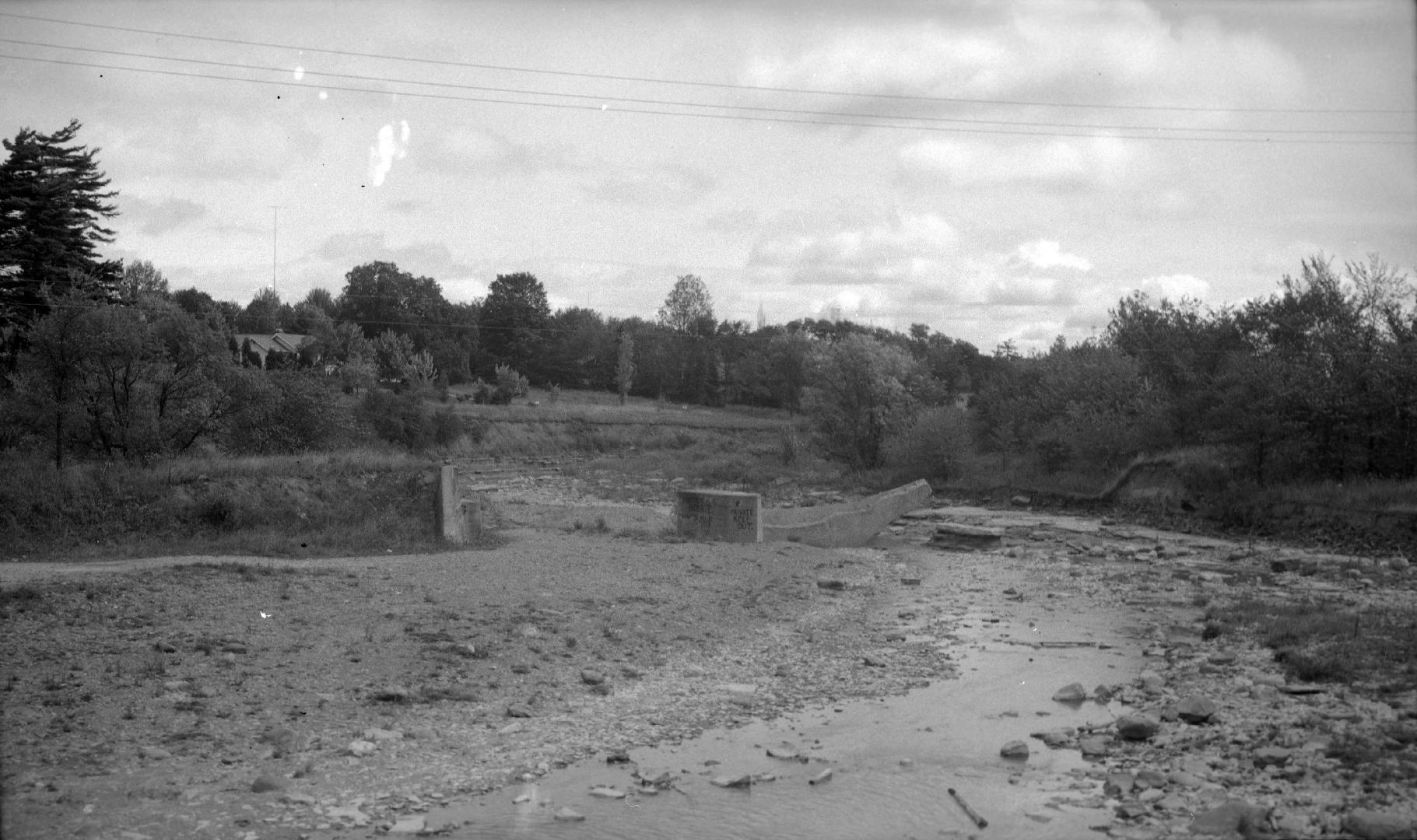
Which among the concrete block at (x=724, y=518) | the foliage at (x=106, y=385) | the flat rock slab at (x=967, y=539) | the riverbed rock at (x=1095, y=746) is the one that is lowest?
the flat rock slab at (x=967, y=539)

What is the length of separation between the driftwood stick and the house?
121ft

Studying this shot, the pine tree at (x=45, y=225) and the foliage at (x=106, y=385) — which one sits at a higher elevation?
the pine tree at (x=45, y=225)

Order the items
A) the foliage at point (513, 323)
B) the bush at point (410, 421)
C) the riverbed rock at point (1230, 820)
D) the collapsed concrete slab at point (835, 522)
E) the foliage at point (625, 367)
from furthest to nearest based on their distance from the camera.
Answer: the foliage at point (513, 323) → the foliage at point (625, 367) → the bush at point (410, 421) → the collapsed concrete slab at point (835, 522) → the riverbed rock at point (1230, 820)

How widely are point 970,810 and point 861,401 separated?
4286 centimetres

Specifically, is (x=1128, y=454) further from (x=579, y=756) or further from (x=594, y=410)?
(x=594, y=410)

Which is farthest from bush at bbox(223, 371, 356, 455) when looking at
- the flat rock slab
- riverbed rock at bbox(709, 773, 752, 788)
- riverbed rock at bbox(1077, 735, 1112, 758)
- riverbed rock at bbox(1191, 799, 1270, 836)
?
riverbed rock at bbox(1191, 799, 1270, 836)

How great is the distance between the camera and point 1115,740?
1098cm

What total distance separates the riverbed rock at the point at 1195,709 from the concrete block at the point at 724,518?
14328mm

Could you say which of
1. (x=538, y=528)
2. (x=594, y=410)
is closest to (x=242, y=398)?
(x=538, y=528)

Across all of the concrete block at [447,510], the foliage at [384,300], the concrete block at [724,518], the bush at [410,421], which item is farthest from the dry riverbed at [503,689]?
the foliage at [384,300]

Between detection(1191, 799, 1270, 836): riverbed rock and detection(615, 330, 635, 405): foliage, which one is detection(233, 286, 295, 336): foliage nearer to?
detection(615, 330, 635, 405): foliage

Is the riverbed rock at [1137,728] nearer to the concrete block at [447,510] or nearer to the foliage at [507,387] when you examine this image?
the concrete block at [447,510]

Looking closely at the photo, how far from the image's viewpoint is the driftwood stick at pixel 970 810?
8.87 m

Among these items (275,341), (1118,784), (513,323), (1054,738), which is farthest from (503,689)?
(513,323)
